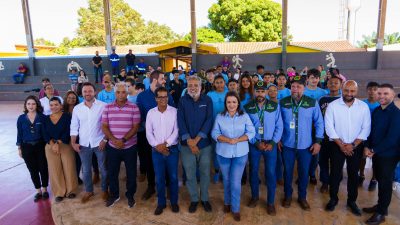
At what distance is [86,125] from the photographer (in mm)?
3656

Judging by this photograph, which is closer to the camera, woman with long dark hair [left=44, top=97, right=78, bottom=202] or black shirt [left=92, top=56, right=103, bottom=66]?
woman with long dark hair [left=44, top=97, right=78, bottom=202]

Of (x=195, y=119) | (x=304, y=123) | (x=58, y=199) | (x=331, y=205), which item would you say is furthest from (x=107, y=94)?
(x=331, y=205)

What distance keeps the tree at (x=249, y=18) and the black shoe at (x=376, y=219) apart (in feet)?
76.8

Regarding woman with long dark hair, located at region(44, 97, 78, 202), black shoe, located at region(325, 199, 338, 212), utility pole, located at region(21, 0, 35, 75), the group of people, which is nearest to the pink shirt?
the group of people

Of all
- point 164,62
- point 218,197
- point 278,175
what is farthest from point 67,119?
point 164,62

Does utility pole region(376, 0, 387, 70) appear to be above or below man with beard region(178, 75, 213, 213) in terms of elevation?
above

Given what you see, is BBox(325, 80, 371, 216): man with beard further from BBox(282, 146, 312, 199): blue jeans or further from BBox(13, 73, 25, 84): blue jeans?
BBox(13, 73, 25, 84): blue jeans

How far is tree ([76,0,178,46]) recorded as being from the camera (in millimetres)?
29438

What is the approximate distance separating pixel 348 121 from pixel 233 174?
4.66 feet

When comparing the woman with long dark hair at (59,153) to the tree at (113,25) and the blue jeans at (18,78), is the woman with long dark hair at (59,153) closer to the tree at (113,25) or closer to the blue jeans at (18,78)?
the blue jeans at (18,78)

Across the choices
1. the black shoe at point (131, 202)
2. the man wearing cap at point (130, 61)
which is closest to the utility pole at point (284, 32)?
the man wearing cap at point (130, 61)

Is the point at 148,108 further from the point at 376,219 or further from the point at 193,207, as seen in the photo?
the point at 376,219

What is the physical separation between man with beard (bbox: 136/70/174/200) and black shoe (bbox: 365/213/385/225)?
105 inches

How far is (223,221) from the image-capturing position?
328 cm
